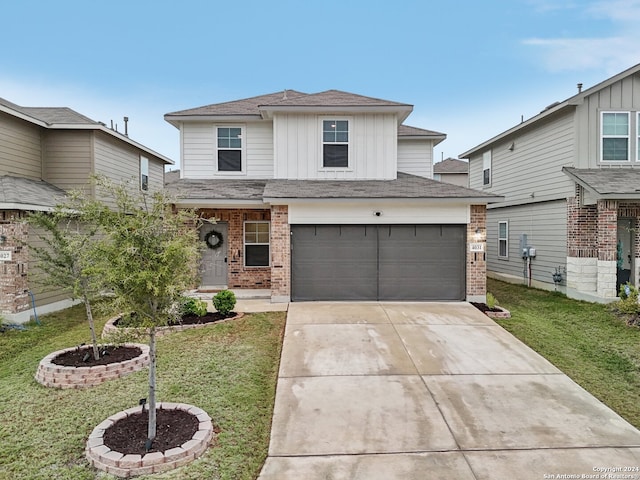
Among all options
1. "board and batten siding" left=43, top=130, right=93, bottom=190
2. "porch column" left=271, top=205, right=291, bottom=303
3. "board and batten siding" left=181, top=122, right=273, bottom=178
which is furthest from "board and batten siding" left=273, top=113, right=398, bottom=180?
"board and batten siding" left=43, top=130, right=93, bottom=190

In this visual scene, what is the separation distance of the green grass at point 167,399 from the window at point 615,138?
10.8 meters

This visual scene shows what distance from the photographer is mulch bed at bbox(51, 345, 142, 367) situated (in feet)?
19.1

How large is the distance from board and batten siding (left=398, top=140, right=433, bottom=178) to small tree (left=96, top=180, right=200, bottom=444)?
36.3 ft

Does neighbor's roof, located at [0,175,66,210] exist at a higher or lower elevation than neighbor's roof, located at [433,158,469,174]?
lower

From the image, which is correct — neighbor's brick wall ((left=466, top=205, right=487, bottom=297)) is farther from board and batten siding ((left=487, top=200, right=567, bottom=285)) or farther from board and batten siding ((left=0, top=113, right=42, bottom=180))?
board and batten siding ((left=0, top=113, right=42, bottom=180))

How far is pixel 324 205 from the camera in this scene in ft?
34.1

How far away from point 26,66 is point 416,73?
23.7 metres

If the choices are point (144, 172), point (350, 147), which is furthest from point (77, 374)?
point (144, 172)

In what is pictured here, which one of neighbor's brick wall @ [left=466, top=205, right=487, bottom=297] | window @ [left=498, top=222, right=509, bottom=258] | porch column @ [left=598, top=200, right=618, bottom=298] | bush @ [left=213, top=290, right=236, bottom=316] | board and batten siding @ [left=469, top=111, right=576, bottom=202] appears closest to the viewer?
bush @ [left=213, top=290, right=236, bottom=316]

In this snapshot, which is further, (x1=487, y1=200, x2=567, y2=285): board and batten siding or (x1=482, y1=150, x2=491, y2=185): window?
(x1=482, y1=150, x2=491, y2=185): window

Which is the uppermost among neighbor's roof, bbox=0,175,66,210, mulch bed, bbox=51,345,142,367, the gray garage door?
neighbor's roof, bbox=0,175,66,210

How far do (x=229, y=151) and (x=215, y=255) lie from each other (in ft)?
11.0

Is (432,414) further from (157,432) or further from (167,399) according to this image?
(167,399)

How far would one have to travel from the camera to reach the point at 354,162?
11.8 metres
